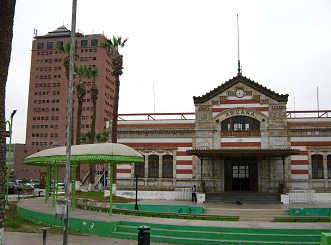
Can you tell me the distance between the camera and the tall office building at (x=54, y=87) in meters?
110

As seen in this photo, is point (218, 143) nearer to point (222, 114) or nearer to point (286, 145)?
point (222, 114)

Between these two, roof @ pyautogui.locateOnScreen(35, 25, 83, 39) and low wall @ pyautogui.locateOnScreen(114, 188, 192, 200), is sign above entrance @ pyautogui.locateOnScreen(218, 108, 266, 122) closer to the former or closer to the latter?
low wall @ pyautogui.locateOnScreen(114, 188, 192, 200)

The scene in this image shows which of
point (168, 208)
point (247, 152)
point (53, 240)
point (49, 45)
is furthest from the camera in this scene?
point (49, 45)

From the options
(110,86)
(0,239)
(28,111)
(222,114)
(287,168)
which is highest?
(110,86)

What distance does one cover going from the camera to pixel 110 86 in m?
115

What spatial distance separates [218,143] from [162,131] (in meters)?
5.06

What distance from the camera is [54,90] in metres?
114

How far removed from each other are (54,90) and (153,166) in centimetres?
8488

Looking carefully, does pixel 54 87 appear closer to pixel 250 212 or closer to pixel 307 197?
pixel 307 197

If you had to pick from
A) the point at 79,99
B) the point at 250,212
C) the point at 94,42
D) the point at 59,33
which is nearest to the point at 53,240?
the point at 250,212

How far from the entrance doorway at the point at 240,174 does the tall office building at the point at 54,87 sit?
76465 millimetres

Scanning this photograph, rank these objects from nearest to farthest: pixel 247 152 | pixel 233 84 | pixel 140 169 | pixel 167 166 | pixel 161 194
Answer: pixel 247 152 < pixel 161 194 < pixel 233 84 < pixel 167 166 < pixel 140 169

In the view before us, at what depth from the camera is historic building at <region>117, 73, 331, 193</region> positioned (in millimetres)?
32812

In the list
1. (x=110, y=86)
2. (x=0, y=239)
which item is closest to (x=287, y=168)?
(x=0, y=239)
